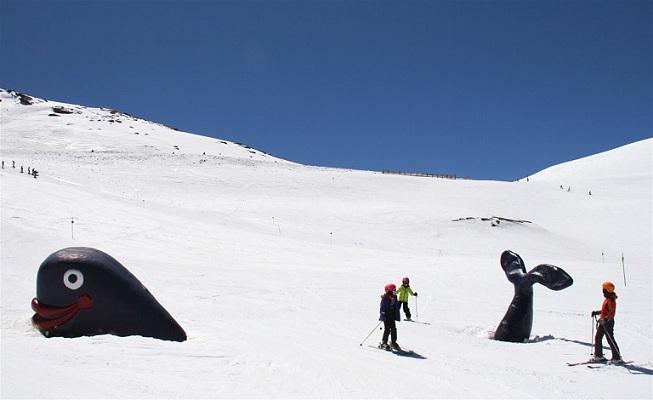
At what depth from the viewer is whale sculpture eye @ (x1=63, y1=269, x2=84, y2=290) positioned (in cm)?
902

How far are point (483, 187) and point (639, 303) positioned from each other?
35.2 meters

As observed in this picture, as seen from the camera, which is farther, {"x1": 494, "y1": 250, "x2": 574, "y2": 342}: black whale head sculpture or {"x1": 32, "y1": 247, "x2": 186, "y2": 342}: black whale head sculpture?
{"x1": 494, "y1": 250, "x2": 574, "y2": 342}: black whale head sculpture

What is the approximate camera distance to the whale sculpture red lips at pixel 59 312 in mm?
8961

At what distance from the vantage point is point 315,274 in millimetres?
19922

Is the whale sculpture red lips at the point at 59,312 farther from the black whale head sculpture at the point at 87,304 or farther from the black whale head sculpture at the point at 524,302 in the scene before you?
the black whale head sculpture at the point at 524,302

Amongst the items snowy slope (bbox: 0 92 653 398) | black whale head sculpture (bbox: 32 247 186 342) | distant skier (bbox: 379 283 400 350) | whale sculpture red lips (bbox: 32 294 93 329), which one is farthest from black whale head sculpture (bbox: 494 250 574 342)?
whale sculpture red lips (bbox: 32 294 93 329)

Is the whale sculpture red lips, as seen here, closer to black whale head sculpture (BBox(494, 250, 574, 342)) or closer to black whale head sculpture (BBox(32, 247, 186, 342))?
black whale head sculpture (BBox(32, 247, 186, 342))

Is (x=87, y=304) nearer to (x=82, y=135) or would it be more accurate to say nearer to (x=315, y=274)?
(x=315, y=274)

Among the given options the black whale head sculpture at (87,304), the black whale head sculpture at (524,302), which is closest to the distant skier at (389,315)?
the black whale head sculpture at (524,302)

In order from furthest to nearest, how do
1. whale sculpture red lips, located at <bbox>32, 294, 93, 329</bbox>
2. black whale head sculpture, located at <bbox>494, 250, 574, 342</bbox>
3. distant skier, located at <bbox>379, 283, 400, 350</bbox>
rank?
black whale head sculpture, located at <bbox>494, 250, 574, 342</bbox> < distant skier, located at <bbox>379, 283, 400, 350</bbox> < whale sculpture red lips, located at <bbox>32, 294, 93, 329</bbox>

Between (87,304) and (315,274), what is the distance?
1156cm

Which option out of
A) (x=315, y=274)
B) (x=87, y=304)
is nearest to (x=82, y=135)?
(x=315, y=274)

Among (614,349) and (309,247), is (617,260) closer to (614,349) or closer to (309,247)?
(309,247)

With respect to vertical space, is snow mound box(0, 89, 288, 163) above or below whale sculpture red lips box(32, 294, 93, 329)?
above
